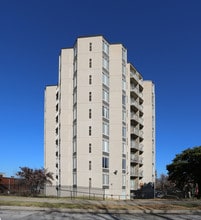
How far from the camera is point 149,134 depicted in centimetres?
8850

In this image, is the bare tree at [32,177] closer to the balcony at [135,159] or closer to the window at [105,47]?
the balcony at [135,159]

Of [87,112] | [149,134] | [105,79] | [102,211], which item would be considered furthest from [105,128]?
[102,211]

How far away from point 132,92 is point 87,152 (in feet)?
68.2

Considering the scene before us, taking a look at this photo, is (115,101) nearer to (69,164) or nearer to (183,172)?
(69,164)

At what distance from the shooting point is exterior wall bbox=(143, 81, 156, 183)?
287 feet

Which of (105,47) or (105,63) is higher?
(105,47)

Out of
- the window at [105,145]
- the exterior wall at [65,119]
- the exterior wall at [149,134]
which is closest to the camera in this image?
the window at [105,145]

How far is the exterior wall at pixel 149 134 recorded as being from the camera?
8738 centimetres

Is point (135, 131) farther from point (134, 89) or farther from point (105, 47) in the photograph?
point (105, 47)

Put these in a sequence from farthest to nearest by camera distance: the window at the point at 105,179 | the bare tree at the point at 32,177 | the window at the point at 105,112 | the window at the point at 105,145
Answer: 1. the window at the point at 105,112
2. the window at the point at 105,145
3. the window at the point at 105,179
4. the bare tree at the point at 32,177

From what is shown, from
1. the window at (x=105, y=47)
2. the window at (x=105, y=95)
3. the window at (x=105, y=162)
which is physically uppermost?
the window at (x=105, y=47)

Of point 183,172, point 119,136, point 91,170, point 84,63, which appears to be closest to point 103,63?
point 84,63

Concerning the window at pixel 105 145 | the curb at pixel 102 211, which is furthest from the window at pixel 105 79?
the curb at pixel 102 211

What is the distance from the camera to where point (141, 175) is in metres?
81.8
